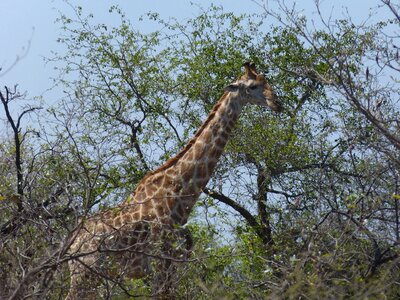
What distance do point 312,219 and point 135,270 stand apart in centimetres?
177

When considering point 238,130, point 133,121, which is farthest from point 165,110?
point 238,130

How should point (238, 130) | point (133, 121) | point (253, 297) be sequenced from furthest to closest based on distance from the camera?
point (133, 121)
point (238, 130)
point (253, 297)

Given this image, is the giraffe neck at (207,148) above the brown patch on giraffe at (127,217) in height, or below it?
above

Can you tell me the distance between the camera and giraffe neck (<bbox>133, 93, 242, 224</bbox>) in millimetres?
9938

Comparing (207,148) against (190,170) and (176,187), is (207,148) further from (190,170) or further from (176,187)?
(176,187)

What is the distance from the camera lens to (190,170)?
1029cm

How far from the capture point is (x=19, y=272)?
7.27 m

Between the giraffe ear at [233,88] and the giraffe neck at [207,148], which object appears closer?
the giraffe neck at [207,148]

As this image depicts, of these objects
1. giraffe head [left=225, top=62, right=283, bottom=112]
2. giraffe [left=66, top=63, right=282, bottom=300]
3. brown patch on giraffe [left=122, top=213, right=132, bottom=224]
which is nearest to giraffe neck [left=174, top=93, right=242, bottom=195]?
giraffe [left=66, top=63, right=282, bottom=300]

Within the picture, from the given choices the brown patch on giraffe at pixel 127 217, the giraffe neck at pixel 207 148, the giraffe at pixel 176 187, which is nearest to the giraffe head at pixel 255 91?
the giraffe at pixel 176 187

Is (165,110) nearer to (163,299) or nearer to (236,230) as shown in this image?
(236,230)

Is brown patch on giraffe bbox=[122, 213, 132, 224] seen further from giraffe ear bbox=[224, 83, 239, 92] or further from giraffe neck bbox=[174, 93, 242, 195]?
giraffe ear bbox=[224, 83, 239, 92]

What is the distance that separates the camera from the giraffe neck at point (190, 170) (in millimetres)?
9938

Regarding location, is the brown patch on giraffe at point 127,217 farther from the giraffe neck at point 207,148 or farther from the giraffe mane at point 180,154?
the giraffe neck at point 207,148
